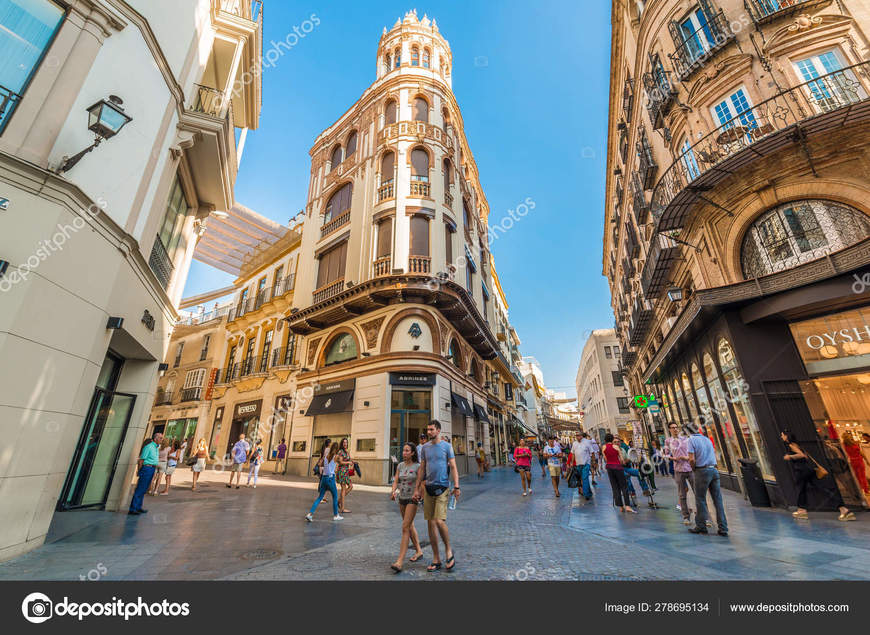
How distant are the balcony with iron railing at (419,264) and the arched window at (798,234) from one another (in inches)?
472

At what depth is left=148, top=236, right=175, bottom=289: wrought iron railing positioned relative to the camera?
8.41 meters

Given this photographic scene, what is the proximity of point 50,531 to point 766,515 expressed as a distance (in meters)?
13.5

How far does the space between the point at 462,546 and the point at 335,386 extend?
42.2ft

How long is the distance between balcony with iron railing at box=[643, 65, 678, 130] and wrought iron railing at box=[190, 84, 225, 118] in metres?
14.2

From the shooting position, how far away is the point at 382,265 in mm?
17734

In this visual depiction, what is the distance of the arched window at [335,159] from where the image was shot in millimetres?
24219

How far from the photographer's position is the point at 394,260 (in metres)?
17.4

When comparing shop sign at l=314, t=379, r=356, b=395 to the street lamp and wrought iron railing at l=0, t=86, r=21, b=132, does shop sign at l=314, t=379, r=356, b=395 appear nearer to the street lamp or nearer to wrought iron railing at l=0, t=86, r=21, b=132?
the street lamp

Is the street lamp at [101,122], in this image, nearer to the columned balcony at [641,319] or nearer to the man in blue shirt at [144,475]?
the man in blue shirt at [144,475]

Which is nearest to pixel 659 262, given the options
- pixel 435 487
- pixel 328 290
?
pixel 435 487

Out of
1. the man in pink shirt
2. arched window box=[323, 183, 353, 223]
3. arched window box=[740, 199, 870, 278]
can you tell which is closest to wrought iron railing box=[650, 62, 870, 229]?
arched window box=[740, 199, 870, 278]

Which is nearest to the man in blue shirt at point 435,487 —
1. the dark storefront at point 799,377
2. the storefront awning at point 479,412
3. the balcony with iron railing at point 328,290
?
the dark storefront at point 799,377

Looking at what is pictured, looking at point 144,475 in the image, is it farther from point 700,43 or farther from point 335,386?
point 700,43
